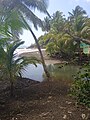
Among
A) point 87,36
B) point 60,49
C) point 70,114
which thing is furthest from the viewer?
point 60,49

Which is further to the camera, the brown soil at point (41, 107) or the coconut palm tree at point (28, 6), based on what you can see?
the coconut palm tree at point (28, 6)

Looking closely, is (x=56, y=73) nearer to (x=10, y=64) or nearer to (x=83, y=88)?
(x=10, y=64)

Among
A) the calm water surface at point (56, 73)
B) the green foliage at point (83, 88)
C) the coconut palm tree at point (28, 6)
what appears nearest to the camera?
the green foliage at point (83, 88)

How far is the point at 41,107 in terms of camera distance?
7551 millimetres

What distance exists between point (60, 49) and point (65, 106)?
21.7 meters

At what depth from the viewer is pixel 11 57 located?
32.3 feet

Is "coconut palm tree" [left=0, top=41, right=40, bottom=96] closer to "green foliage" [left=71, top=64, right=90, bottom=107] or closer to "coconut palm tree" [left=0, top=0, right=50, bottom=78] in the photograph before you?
"green foliage" [left=71, top=64, right=90, bottom=107]

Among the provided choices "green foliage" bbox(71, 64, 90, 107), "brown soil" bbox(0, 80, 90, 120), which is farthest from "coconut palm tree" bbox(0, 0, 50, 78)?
"green foliage" bbox(71, 64, 90, 107)

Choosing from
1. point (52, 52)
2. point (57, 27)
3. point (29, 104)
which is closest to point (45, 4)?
point (29, 104)

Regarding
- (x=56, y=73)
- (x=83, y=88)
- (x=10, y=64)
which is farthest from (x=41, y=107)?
(x=56, y=73)

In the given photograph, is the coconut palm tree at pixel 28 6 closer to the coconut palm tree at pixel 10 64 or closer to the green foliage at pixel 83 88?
the coconut palm tree at pixel 10 64

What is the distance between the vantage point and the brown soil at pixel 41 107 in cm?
663

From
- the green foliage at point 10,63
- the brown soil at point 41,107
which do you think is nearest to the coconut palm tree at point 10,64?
the green foliage at point 10,63

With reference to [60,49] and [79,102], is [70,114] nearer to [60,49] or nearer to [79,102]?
[79,102]
